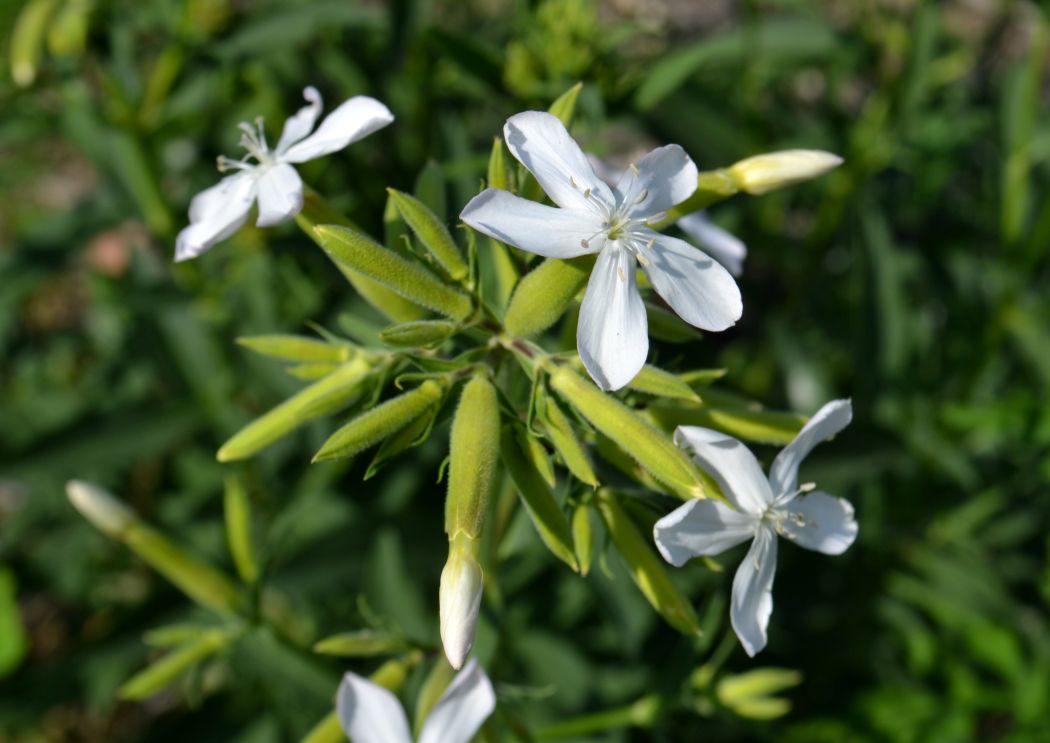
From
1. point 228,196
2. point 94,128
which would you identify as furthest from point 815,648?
point 94,128

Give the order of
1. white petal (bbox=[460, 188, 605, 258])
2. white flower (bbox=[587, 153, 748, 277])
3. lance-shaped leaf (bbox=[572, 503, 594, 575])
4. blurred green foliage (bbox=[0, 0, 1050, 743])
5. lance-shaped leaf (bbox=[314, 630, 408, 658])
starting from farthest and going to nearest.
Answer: blurred green foliage (bbox=[0, 0, 1050, 743]) → white flower (bbox=[587, 153, 748, 277]) → lance-shaped leaf (bbox=[314, 630, 408, 658]) → lance-shaped leaf (bbox=[572, 503, 594, 575]) → white petal (bbox=[460, 188, 605, 258])

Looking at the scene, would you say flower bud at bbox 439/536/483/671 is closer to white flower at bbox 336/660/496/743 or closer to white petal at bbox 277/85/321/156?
white flower at bbox 336/660/496/743

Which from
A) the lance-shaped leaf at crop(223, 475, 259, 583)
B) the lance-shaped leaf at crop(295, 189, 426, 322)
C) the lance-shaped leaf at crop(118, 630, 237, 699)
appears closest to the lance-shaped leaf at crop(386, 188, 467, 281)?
the lance-shaped leaf at crop(295, 189, 426, 322)

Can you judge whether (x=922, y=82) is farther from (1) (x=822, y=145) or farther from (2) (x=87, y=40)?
(2) (x=87, y=40)

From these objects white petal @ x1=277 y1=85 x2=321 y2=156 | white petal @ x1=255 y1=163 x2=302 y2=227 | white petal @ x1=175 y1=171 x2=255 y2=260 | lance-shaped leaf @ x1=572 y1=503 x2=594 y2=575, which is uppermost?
white petal @ x1=277 y1=85 x2=321 y2=156

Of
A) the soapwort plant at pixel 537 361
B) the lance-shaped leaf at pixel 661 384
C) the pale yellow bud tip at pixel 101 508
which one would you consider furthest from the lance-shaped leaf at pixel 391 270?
the pale yellow bud tip at pixel 101 508

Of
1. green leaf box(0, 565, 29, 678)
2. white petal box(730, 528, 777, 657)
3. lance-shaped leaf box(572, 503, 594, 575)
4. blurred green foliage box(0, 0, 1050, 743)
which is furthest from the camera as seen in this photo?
green leaf box(0, 565, 29, 678)
